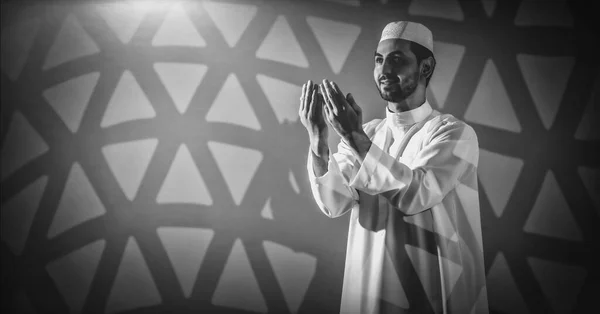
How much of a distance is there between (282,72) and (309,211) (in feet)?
1.50

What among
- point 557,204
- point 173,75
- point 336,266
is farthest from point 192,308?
point 557,204

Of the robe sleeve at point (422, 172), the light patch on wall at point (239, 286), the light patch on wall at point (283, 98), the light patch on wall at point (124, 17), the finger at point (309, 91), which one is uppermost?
the light patch on wall at point (124, 17)

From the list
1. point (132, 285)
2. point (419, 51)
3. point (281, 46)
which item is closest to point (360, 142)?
point (419, 51)

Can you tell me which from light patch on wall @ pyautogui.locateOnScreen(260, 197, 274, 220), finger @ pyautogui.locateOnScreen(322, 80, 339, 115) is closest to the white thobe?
finger @ pyautogui.locateOnScreen(322, 80, 339, 115)

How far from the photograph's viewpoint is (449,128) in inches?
41.5

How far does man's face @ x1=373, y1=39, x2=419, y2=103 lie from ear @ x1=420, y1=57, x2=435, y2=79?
2cm

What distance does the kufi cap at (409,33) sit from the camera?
3.66 feet

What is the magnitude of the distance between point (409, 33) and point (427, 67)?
0.10 m

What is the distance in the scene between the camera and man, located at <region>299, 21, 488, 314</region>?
0.97m

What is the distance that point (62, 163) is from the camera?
4.99ft

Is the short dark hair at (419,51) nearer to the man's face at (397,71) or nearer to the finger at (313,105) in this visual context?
the man's face at (397,71)

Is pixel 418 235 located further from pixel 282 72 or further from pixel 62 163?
pixel 62 163

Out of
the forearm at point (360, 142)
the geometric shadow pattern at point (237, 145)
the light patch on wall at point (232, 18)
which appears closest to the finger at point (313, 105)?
the forearm at point (360, 142)

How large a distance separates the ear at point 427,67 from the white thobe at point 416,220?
0.08 meters
